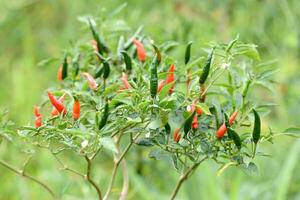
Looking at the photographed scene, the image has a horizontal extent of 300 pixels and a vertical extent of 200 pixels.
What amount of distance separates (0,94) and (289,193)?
6.20 ft

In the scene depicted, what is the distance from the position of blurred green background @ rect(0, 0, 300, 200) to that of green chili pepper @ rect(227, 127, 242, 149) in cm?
90

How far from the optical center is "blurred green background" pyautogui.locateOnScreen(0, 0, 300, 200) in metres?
Result: 2.84

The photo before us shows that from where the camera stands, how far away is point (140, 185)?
8.98 ft

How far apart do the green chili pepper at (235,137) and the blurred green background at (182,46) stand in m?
0.90

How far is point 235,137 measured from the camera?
1.39 meters

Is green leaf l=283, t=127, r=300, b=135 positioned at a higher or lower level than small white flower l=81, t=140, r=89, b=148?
lower

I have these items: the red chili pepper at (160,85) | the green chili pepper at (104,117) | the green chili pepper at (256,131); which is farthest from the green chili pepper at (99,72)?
the green chili pepper at (256,131)

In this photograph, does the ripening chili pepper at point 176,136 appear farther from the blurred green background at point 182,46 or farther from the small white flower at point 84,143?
the blurred green background at point 182,46

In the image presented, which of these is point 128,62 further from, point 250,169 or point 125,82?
point 250,169

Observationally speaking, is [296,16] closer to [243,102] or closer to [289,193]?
[289,193]

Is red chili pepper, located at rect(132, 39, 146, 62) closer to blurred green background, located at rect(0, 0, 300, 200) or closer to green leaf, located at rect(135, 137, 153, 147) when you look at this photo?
green leaf, located at rect(135, 137, 153, 147)

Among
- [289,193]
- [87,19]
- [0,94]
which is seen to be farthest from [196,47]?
[0,94]

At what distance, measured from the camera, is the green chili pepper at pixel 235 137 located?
54.1 inches

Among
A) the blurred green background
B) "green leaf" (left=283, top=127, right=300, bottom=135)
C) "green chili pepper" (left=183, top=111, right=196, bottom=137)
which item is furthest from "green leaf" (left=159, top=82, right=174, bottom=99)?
the blurred green background
